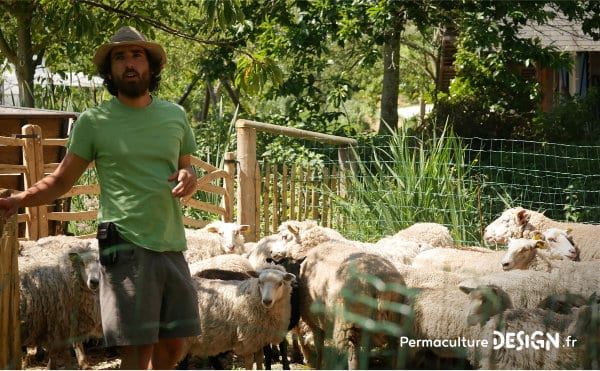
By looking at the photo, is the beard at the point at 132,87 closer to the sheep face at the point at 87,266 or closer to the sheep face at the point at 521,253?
the sheep face at the point at 87,266

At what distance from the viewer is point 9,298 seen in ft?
14.5

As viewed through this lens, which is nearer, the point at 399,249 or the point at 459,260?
the point at 459,260

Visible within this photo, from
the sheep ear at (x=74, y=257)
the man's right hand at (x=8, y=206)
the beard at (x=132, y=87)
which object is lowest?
the sheep ear at (x=74, y=257)

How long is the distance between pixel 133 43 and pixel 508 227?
5.41 metres

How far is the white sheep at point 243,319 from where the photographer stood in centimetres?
611

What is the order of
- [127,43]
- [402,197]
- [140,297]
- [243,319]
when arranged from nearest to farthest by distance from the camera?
[140,297]
[127,43]
[243,319]
[402,197]

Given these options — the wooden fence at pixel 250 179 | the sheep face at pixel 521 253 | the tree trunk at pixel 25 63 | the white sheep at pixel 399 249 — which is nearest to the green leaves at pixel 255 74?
the white sheep at pixel 399 249

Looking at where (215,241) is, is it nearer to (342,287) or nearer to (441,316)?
(342,287)

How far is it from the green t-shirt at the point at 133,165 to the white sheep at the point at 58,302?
→ 2.19m

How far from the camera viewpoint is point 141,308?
3.91 m

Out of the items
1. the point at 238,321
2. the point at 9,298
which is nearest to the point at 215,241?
the point at 238,321

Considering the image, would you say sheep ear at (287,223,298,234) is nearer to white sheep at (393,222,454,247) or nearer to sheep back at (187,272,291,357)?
white sheep at (393,222,454,247)

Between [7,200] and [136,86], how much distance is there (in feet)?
2.53

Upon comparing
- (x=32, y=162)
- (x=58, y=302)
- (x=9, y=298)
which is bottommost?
(x=58, y=302)
